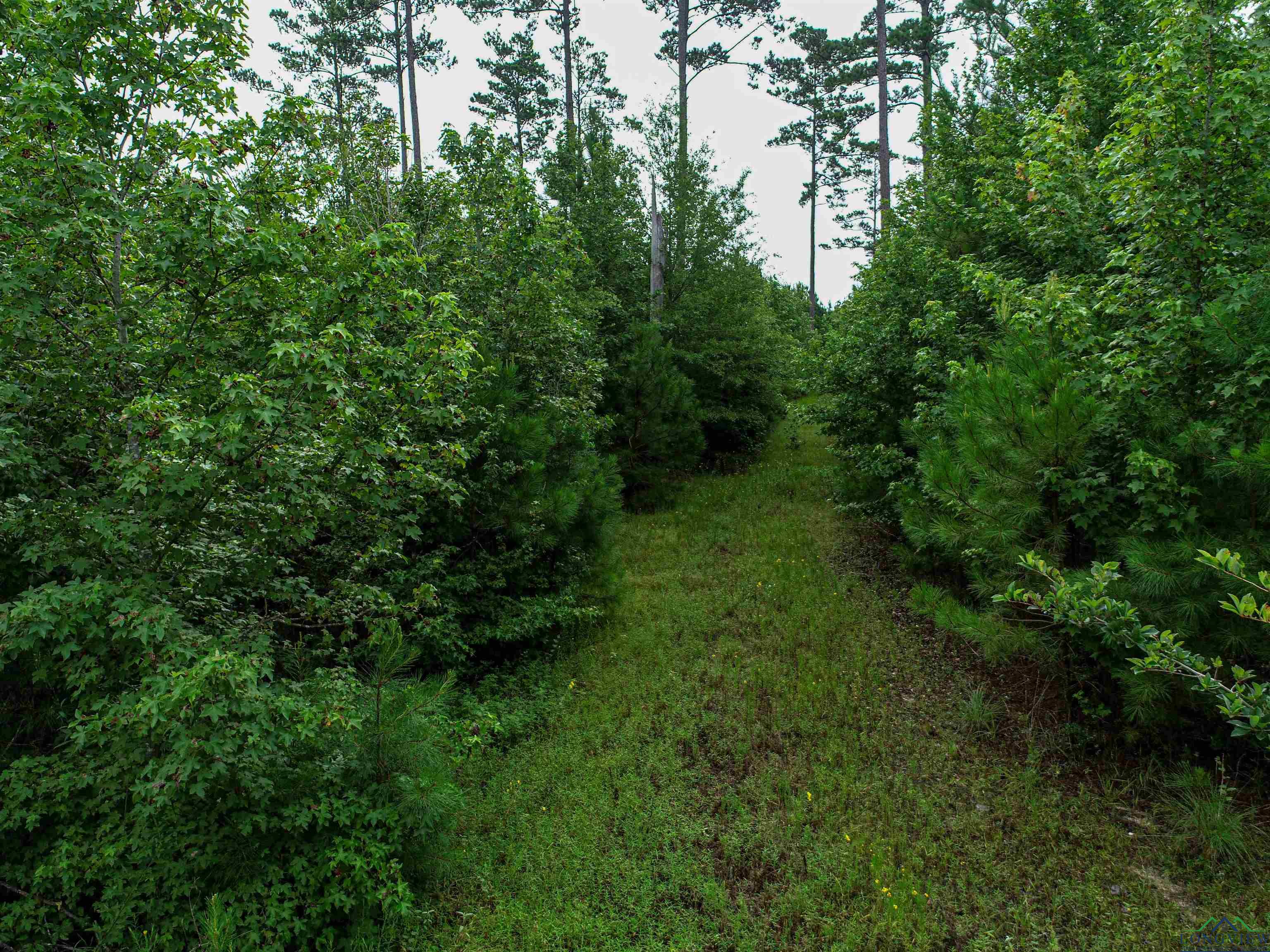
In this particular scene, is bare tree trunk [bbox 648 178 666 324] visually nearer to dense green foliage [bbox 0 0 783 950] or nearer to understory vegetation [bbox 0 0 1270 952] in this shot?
understory vegetation [bbox 0 0 1270 952]

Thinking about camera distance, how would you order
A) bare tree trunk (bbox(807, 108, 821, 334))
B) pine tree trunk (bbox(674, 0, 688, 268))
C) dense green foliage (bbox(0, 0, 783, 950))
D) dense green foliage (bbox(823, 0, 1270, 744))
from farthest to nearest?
bare tree trunk (bbox(807, 108, 821, 334)), pine tree trunk (bbox(674, 0, 688, 268)), dense green foliage (bbox(823, 0, 1270, 744)), dense green foliage (bbox(0, 0, 783, 950))

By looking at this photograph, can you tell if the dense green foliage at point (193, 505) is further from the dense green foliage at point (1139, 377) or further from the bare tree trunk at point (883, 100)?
the bare tree trunk at point (883, 100)

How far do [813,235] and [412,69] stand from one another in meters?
21.1

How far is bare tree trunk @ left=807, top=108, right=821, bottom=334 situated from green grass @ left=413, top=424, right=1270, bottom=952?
59.1 feet

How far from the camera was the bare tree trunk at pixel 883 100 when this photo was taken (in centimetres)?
1695

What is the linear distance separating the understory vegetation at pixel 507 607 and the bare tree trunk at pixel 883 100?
10.1 metres

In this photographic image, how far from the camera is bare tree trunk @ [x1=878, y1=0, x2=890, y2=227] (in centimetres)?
1695

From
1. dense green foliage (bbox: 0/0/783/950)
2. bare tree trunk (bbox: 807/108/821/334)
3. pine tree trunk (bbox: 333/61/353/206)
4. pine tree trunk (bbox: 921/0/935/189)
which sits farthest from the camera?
bare tree trunk (bbox: 807/108/821/334)

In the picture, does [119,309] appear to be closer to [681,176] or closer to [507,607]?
[507,607]

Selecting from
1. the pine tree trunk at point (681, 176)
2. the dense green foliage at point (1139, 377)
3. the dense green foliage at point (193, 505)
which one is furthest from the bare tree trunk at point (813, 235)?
the dense green foliage at point (193, 505)

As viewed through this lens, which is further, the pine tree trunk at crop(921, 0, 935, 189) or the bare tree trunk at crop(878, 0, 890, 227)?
the pine tree trunk at crop(921, 0, 935, 189)

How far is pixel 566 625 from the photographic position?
24.6 feet

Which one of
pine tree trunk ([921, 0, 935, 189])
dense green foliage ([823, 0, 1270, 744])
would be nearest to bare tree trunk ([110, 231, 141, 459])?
dense green foliage ([823, 0, 1270, 744])

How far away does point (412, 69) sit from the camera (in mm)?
20047
